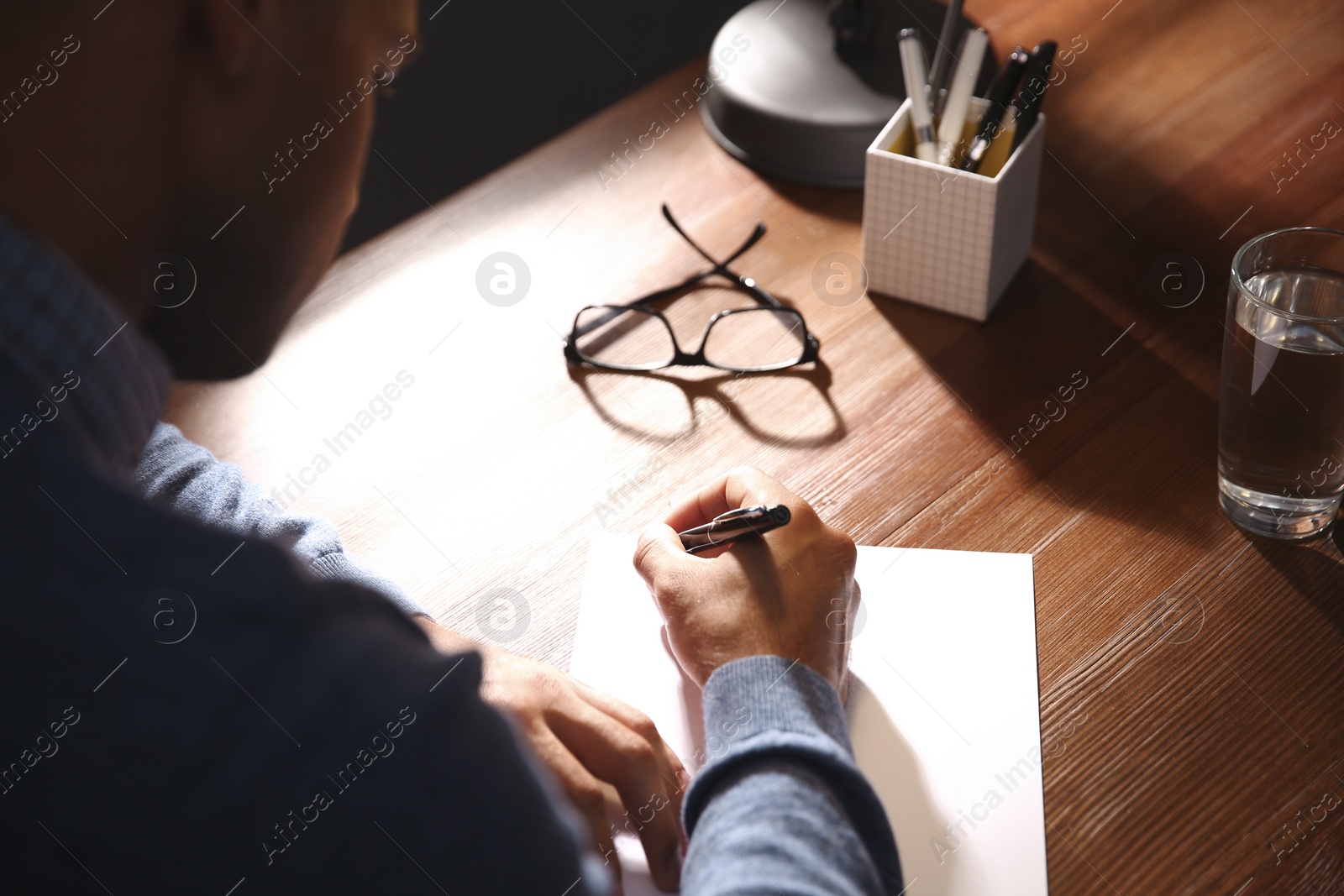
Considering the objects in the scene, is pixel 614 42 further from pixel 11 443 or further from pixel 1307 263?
pixel 11 443

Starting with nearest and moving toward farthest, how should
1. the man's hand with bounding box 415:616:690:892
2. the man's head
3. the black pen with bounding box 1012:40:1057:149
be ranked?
the man's head < the man's hand with bounding box 415:616:690:892 < the black pen with bounding box 1012:40:1057:149

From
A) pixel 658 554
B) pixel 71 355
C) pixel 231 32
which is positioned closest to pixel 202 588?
pixel 71 355

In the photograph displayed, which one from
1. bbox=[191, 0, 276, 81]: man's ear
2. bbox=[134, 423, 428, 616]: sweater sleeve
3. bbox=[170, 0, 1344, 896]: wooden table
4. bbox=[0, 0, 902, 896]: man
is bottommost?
bbox=[170, 0, 1344, 896]: wooden table

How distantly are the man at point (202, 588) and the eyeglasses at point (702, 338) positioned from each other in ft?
1.64

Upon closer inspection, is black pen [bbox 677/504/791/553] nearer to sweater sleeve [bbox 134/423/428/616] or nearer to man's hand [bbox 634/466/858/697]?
man's hand [bbox 634/466/858/697]

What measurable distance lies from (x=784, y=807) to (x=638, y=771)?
0.12 metres

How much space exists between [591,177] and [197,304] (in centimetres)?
93

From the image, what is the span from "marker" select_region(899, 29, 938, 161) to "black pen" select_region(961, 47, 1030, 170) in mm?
39

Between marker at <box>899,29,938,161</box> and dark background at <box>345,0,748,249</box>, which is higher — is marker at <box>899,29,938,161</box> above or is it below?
below

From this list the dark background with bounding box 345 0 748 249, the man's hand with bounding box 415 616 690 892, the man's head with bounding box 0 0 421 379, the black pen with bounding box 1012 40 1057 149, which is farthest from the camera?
the black pen with bounding box 1012 40 1057 149

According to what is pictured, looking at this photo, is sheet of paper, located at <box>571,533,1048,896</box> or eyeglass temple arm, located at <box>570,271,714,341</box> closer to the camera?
sheet of paper, located at <box>571,533,1048,896</box>

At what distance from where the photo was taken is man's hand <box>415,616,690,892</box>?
26.9 inches

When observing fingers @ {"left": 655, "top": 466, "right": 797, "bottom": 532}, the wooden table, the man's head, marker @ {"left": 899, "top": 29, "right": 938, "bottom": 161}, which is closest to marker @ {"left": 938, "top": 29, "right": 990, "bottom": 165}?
marker @ {"left": 899, "top": 29, "right": 938, "bottom": 161}

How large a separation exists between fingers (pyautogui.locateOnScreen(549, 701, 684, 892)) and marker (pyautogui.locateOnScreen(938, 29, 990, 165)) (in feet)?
1.98
